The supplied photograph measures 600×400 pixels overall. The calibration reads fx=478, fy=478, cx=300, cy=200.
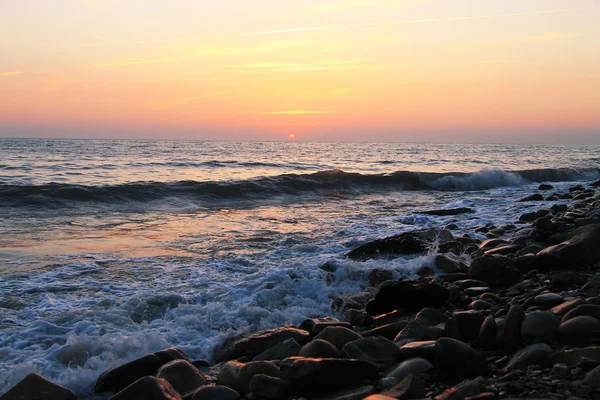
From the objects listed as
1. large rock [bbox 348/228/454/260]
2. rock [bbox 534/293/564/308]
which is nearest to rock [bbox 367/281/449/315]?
rock [bbox 534/293/564/308]

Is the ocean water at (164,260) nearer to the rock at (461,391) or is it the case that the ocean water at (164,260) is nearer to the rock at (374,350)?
the rock at (374,350)

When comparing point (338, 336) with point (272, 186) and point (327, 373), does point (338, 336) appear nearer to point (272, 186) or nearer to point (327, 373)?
point (327, 373)

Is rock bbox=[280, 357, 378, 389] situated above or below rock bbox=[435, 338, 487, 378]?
below

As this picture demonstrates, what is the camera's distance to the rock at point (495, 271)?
16.8 ft

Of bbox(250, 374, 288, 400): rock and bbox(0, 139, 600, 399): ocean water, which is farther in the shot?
bbox(0, 139, 600, 399): ocean water

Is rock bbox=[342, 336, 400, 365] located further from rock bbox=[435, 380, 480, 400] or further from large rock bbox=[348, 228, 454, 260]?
large rock bbox=[348, 228, 454, 260]

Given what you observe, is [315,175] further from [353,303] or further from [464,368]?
[464,368]

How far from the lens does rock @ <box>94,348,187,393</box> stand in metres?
3.37

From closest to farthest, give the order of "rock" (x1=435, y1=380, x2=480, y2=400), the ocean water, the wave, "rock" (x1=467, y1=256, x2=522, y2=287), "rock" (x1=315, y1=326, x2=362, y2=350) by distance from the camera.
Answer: "rock" (x1=435, y1=380, x2=480, y2=400)
"rock" (x1=315, y1=326, x2=362, y2=350)
the ocean water
"rock" (x1=467, y1=256, x2=522, y2=287)
the wave

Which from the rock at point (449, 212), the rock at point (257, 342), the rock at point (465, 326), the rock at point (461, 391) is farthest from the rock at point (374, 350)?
the rock at point (449, 212)

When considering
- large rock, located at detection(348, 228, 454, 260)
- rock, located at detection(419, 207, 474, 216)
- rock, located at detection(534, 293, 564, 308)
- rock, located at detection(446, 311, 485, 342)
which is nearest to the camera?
rock, located at detection(446, 311, 485, 342)

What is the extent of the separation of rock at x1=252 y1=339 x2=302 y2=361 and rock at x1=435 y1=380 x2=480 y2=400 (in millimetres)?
1266

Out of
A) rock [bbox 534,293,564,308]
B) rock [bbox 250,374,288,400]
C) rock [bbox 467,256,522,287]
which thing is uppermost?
rock [bbox 534,293,564,308]

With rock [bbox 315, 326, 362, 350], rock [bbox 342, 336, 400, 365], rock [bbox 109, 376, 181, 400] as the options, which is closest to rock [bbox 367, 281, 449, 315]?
rock [bbox 315, 326, 362, 350]
